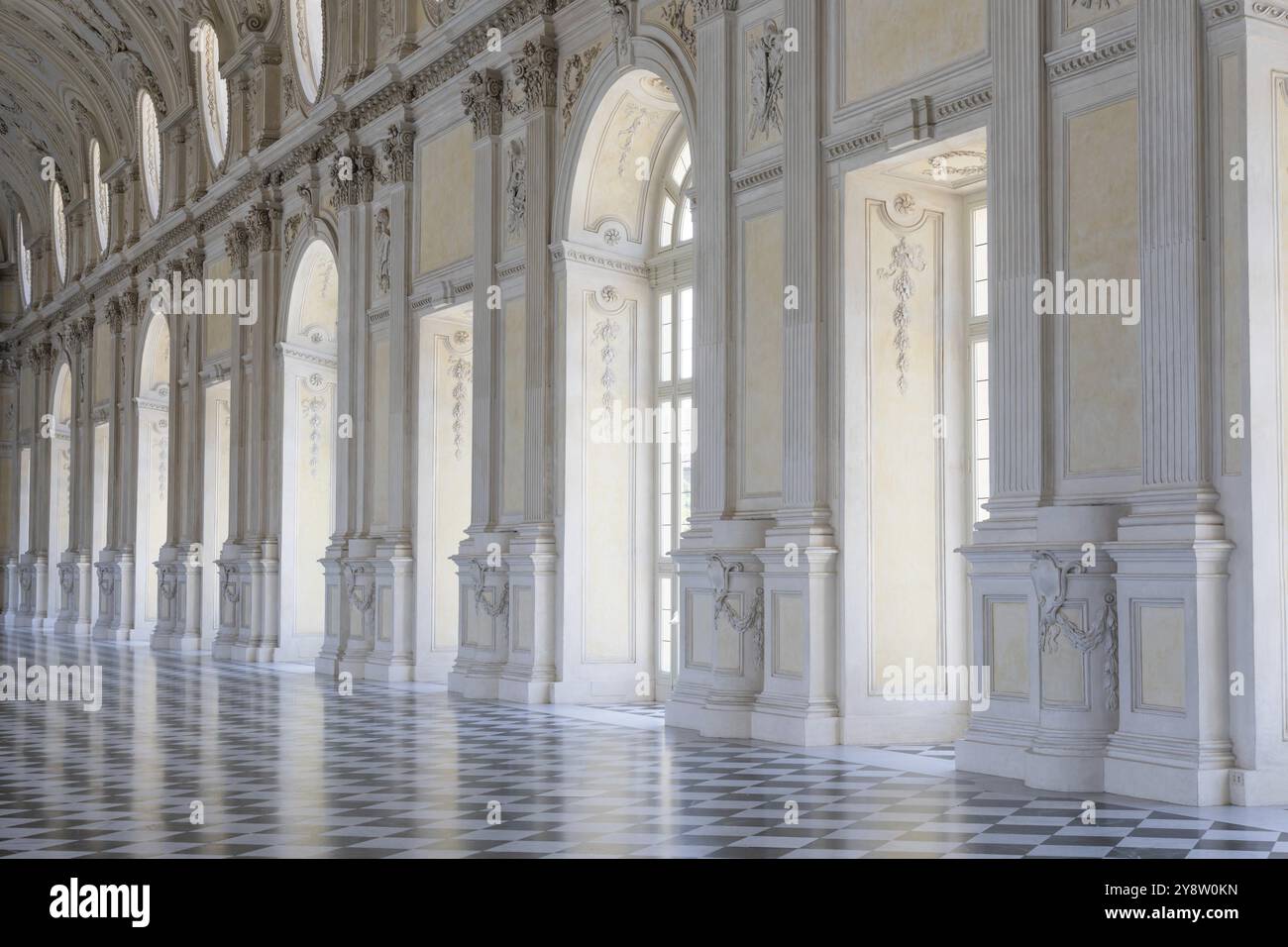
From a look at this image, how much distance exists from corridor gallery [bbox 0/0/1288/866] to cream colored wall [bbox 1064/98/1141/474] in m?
0.03

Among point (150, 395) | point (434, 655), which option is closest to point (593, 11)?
point (434, 655)

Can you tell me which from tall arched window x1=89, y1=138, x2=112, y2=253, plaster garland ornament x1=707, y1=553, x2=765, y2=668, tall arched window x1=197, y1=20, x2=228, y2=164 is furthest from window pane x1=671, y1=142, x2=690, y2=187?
tall arched window x1=89, y1=138, x2=112, y2=253

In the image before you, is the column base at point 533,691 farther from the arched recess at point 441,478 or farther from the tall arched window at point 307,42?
the tall arched window at point 307,42

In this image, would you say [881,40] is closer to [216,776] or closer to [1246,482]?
[1246,482]

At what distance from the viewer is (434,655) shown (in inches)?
756

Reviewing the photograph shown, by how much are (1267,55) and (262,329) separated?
1853 cm

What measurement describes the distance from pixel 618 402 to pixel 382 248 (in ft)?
18.9

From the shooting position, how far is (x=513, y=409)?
17094mm

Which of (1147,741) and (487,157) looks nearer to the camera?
(1147,741)

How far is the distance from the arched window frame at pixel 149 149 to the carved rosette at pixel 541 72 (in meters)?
17.9

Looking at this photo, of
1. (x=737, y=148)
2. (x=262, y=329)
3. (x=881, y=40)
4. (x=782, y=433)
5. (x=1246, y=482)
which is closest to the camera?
(x=1246, y=482)

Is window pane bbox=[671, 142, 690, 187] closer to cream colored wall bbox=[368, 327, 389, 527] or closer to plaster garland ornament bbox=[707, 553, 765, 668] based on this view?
plaster garland ornament bbox=[707, 553, 765, 668]

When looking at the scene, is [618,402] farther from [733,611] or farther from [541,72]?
[733,611]

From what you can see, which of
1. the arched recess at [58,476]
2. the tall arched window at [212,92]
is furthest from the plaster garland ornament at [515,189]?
the arched recess at [58,476]
